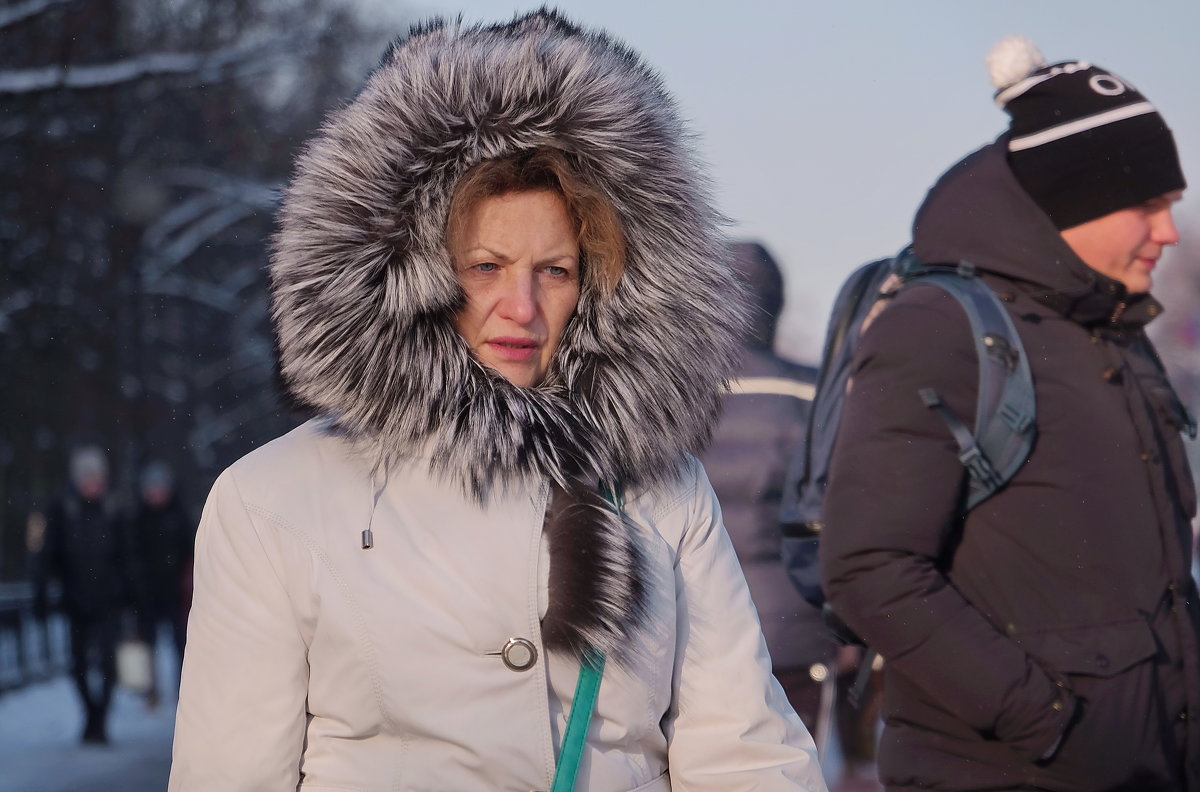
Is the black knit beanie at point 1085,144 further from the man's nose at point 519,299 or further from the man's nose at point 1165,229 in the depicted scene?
the man's nose at point 519,299

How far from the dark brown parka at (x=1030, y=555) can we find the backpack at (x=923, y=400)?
0.10ft

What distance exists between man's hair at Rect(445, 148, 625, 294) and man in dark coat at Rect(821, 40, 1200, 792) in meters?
0.61

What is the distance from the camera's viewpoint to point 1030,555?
9.07 feet

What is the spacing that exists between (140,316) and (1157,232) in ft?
45.6

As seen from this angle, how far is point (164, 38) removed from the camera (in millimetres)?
13367

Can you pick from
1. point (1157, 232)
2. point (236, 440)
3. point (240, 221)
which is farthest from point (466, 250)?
point (236, 440)

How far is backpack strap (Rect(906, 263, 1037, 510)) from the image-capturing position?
2768 mm

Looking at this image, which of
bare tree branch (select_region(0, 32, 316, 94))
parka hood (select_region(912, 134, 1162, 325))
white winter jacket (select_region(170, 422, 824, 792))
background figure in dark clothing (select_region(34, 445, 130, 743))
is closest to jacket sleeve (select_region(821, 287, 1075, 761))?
parka hood (select_region(912, 134, 1162, 325))

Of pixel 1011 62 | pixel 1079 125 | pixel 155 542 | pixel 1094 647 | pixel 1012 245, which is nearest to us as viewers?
pixel 1094 647

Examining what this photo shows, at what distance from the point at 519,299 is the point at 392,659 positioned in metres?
0.64

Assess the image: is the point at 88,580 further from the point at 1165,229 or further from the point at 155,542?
the point at 1165,229

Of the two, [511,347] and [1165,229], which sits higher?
[1165,229]

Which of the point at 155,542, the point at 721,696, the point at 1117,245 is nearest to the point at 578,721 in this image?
the point at 721,696

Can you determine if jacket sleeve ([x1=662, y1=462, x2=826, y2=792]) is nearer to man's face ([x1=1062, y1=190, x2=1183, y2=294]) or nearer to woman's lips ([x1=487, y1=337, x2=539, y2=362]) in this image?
woman's lips ([x1=487, y1=337, x2=539, y2=362])
